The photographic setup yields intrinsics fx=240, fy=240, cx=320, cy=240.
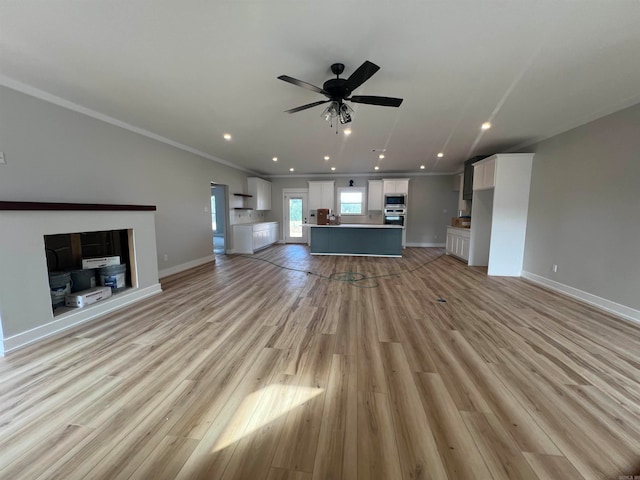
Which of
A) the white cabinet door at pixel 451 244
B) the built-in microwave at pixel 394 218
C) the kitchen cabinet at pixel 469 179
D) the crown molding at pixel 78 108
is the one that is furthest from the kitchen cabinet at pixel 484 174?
the crown molding at pixel 78 108

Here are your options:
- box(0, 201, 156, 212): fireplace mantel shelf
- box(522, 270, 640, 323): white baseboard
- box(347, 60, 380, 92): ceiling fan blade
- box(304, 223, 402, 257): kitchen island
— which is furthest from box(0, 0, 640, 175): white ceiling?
box(304, 223, 402, 257): kitchen island

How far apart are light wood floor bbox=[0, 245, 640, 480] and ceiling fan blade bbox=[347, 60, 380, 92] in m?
2.43

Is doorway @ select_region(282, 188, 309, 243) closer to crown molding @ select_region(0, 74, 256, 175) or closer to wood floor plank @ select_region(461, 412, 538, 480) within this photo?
crown molding @ select_region(0, 74, 256, 175)

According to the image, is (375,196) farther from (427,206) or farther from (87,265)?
(87,265)

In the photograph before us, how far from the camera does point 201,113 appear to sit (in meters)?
3.38

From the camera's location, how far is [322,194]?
28.5 feet

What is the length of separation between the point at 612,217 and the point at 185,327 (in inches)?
217

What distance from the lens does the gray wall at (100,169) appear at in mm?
2637

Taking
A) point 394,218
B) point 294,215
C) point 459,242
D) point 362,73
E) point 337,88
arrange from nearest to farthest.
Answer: point 362,73 → point 337,88 → point 459,242 → point 394,218 → point 294,215

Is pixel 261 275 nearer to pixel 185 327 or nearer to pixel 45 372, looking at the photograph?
pixel 185 327

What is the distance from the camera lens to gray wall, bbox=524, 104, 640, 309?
9.66 feet

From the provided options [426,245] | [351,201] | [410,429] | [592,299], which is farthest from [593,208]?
[351,201]

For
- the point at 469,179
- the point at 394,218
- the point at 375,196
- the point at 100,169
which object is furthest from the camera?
the point at 375,196

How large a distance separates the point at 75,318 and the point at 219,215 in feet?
19.7
